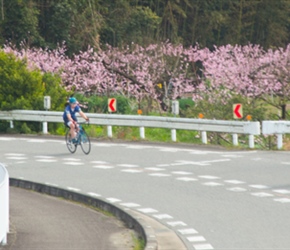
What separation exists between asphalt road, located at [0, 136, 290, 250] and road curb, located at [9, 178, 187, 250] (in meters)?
0.20

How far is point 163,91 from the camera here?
5953cm

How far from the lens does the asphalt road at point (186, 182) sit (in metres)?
14.9

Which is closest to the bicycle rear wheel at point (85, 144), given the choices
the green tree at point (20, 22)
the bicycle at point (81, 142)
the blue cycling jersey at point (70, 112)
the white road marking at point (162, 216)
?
the bicycle at point (81, 142)

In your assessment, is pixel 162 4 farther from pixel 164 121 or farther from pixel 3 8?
pixel 164 121

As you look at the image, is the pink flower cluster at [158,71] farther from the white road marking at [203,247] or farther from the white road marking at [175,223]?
the white road marking at [203,247]

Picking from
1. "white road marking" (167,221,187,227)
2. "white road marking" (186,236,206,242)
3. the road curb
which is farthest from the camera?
"white road marking" (167,221,187,227)

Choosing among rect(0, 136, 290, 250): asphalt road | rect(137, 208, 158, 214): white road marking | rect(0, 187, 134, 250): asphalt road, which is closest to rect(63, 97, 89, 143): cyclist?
rect(0, 136, 290, 250): asphalt road

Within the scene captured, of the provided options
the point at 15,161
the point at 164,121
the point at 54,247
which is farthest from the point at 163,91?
the point at 54,247

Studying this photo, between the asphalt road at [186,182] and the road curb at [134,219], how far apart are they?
203mm

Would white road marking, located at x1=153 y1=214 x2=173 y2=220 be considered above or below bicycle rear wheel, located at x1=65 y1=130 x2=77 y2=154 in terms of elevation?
below

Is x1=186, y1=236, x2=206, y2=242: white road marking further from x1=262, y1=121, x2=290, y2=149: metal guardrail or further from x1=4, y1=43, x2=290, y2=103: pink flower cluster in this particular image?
x1=4, y1=43, x2=290, y2=103: pink flower cluster

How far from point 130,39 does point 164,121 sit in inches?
1775

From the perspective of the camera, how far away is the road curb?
1355 cm

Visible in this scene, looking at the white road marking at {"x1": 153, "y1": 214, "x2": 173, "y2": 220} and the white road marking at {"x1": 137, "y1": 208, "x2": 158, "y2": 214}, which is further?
the white road marking at {"x1": 137, "y1": 208, "x2": 158, "y2": 214}
